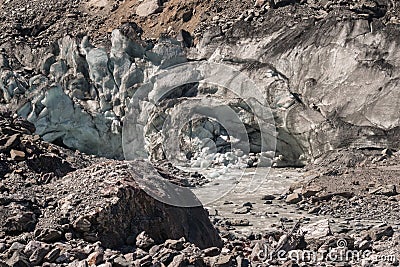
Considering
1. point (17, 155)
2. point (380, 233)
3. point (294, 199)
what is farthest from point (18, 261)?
point (294, 199)

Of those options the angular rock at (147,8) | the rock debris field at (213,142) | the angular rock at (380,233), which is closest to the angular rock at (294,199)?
the rock debris field at (213,142)

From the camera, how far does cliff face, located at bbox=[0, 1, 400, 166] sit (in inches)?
812

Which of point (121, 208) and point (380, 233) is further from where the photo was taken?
point (380, 233)

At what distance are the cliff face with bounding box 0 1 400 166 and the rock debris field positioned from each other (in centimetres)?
5

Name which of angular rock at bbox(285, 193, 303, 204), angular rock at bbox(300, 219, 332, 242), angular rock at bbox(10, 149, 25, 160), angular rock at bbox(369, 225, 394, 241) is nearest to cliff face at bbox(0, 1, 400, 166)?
angular rock at bbox(285, 193, 303, 204)

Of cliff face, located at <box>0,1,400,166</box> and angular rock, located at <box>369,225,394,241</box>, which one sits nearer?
angular rock, located at <box>369,225,394,241</box>

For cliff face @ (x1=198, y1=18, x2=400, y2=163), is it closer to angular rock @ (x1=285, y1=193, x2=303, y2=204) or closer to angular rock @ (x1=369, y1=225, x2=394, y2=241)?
angular rock @ (x1=285, y1=193, x2=303, y2=204)

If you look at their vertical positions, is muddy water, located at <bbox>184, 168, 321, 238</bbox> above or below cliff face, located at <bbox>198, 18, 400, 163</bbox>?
below

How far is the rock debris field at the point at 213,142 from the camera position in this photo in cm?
782

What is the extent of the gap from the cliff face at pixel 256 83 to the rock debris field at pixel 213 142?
52 mm

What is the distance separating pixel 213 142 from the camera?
2144 centimetres

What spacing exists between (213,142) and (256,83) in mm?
2931

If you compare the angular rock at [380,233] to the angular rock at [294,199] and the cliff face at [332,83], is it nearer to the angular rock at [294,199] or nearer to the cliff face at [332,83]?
the angular rock at [294,199]

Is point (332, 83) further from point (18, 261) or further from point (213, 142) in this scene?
point (18, 261)
